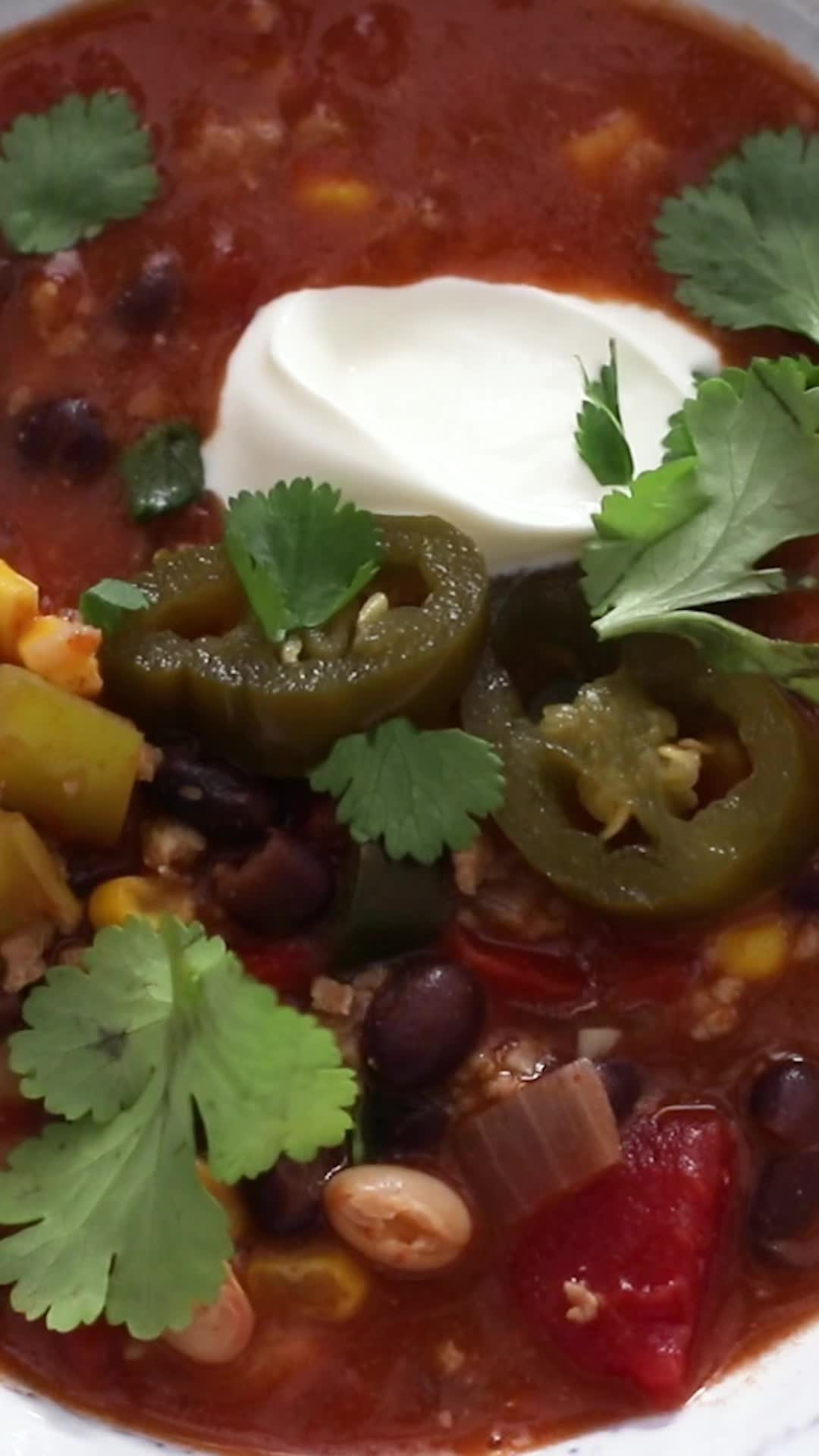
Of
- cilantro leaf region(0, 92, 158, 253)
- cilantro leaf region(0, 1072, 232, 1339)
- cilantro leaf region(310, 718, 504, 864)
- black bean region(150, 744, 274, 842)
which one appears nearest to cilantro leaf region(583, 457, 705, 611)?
cilantro leaf region(310, 718, 504, 864)

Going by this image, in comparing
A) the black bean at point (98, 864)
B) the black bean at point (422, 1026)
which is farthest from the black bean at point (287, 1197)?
the black bean at point (98, 864)

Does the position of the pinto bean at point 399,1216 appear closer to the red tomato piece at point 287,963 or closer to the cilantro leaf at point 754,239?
the red tomato piece at point 287,963

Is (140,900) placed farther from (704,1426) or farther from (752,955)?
(704,1426)

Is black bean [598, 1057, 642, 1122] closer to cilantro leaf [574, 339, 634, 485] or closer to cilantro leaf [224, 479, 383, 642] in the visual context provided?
cilantro leaf [224, 479, 383, 642]

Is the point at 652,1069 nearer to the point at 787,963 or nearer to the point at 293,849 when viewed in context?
the point at 787,963

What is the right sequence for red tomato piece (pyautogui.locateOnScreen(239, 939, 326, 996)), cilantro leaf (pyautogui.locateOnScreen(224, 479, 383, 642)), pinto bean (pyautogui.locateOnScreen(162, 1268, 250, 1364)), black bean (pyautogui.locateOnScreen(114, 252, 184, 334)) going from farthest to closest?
black bean (pyautogui.locateOnScreen(114, 252, 184, 334))
red tomato piece (pyautogui.locateOnScreen(239, 939, 326, 996))
cilantro leaf (pyautogui.locateOnScreen(224, 479, 383, 642))
pinto bean (pyautogui.locateOnScreen(162, 1268, 250, 1364))

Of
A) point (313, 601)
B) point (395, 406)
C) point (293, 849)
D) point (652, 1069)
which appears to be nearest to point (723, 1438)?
point (652, 1069)

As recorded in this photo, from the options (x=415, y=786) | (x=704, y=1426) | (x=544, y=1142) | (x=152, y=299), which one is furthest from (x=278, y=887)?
(x=152, y=299)
